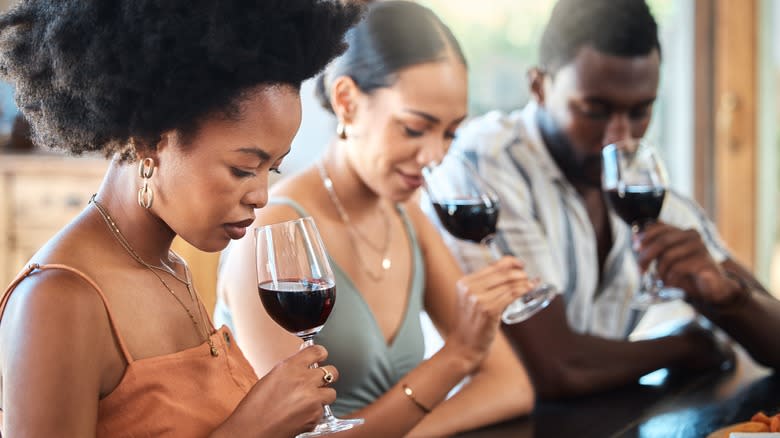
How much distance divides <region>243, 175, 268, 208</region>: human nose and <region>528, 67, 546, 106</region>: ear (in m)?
1.43

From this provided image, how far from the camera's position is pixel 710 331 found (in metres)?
2.13

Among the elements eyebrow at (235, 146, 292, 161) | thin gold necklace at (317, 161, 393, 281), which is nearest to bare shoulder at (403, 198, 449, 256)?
thin gold necklace at (317, 161, 393, 281)

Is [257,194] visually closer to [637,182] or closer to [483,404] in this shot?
[483,404]

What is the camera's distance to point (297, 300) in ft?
3.85

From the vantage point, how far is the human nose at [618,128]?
2.30m

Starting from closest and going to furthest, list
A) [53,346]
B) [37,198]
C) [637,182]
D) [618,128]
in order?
1. [53,346]
2. [637,182]
3. [618,128]
4. [37,198]

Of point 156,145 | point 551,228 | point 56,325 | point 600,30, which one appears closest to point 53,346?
point 56,325

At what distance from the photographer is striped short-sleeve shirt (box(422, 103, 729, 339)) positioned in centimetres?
226

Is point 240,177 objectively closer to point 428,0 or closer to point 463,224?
point 463,224

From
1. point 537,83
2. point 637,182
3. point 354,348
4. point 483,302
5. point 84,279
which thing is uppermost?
point 537,83

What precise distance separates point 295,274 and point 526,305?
72 cm

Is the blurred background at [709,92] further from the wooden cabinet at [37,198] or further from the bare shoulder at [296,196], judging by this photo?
the bare shoulder at [296,196]

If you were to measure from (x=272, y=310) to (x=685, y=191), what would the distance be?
13.4 ft

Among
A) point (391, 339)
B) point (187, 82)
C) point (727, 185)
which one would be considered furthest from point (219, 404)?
point (727, 185)
